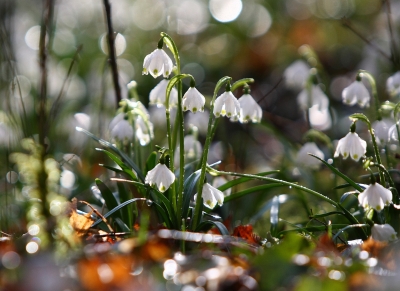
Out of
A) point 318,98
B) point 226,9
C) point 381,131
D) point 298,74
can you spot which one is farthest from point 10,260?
point 226,9

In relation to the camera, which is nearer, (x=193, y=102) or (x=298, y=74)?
Answer: (x=193, y=102)

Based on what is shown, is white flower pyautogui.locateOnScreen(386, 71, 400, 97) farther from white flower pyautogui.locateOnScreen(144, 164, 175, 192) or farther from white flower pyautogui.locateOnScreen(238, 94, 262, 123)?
white flower pyautogui.locateOnScreen(144, 164, 175, 192)

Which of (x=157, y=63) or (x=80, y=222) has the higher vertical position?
(x=157, y=63)

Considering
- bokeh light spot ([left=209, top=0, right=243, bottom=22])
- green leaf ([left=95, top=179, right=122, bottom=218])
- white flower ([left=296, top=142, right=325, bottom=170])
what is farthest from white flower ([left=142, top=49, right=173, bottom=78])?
bokeh light spot ([left=209, top=0, right=243, bottom=22])

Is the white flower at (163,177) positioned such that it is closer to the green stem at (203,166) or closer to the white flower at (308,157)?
the green stem at (203,166)

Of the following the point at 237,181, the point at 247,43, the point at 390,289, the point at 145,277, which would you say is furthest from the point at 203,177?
the point at 247,43

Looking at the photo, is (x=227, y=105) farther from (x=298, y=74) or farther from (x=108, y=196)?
(x=298, y=74)
